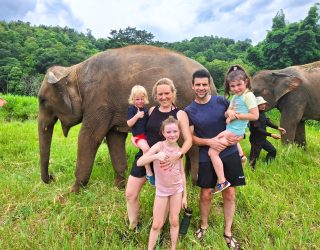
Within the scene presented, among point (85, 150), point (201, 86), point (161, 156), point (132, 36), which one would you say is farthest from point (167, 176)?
point (132, 36)

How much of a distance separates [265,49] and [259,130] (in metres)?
15.9

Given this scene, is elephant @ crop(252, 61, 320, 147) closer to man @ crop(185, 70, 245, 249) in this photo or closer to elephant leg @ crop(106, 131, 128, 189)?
elephant leg @ crop(106, 131, 128, 189)

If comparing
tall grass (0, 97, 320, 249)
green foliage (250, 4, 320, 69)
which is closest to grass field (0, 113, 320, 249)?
tall grass (0, 97, 320, 249)

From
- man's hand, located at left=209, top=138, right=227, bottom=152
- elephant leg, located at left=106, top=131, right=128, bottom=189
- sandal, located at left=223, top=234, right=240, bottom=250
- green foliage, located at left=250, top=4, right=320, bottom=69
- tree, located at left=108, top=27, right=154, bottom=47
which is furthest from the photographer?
tree, located at left=108, top=27, right=154, bottom=47

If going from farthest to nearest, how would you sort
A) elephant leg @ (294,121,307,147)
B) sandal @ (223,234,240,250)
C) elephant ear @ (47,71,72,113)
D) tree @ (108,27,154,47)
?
1. tree @ (108,27,154,47)
2. elephant leg @ (294,121,307,147)
3. elephant ear @ (47,71,72,113)
4. sandal @ (223,234,240,250)

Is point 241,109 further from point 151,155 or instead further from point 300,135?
point 300,135

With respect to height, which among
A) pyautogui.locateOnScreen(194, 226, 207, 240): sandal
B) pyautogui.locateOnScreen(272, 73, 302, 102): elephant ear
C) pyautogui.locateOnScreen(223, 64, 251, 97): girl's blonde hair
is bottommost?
pyautogui.locateOnScreen(194, 226, 207, 240): sandal

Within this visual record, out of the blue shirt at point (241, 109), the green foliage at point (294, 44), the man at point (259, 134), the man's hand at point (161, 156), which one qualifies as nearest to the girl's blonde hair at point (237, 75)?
the blue shirt at point (241, 109)

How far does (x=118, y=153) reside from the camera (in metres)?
4.47

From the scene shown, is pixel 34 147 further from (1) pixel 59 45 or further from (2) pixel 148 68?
(1) pixel 59 45

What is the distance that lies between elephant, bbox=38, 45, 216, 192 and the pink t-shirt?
3.37ft

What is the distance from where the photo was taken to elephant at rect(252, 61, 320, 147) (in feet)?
21.9

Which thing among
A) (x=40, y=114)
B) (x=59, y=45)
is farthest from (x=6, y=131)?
(x=59, y=45)

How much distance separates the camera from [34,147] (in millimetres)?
7398
